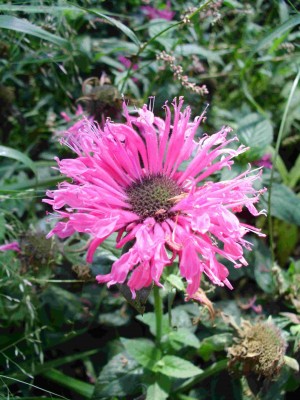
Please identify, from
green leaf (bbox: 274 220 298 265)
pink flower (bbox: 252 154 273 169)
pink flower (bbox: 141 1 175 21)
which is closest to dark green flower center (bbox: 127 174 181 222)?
pink flower (bbox: 252 154 273 169)

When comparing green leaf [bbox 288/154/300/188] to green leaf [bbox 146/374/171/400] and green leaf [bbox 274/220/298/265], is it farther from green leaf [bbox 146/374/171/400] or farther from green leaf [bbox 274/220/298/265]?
green leaf [bbox 146/374/171/400]

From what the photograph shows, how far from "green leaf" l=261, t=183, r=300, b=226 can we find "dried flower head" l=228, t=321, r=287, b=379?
29 centimetres

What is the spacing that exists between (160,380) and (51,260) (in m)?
0.34

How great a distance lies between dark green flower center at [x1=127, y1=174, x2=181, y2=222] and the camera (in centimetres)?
95

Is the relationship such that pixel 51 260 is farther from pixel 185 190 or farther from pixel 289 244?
pixel 289 244

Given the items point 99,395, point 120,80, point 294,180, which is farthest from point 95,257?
point 294,180

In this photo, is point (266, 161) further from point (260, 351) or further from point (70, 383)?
point (70, 383)

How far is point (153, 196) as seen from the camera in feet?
3.20

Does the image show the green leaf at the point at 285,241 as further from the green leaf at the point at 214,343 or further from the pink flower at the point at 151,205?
the pink flower at the point at 151,205

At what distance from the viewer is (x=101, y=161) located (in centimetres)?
99

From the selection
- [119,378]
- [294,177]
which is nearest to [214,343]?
[119,378]

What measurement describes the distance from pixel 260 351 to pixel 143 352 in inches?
9.3

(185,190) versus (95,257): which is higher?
(185,190)

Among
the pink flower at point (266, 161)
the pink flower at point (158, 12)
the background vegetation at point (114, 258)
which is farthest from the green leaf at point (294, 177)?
the pink flower at point (158, 12)
